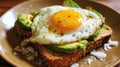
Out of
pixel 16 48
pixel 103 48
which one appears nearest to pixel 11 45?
pixel 16 48

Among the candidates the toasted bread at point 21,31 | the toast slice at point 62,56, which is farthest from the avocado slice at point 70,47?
the toasted bread at point 21,31

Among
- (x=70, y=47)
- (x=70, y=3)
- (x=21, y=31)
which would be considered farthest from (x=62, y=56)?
(x=70, y=3)

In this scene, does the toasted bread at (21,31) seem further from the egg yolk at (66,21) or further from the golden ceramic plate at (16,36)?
the egg yolk at (66,21)

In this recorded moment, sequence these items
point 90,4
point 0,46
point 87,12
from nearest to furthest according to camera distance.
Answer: point 0,46 → point 87,12 → point 90,4

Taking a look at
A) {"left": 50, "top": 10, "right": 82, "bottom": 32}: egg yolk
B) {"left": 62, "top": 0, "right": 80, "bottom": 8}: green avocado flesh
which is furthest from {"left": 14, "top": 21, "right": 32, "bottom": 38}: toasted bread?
{"left": 62, "top": 0, "right": 80, "bottom": 8}: green avocado flesh

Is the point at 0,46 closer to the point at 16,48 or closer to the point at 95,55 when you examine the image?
the point at 16,48

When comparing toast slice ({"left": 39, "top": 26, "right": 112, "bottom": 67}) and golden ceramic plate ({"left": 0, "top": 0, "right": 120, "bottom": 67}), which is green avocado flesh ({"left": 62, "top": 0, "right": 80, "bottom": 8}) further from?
toast slice ({"left": 39, "top": 26, "right": 112, "bottom": 67})
